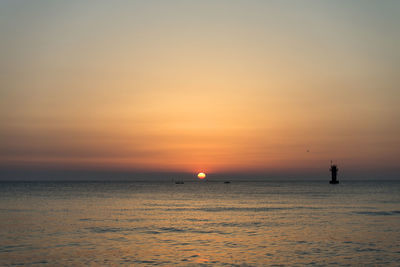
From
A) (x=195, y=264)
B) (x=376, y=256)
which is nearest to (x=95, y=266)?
(x=195, y=264)

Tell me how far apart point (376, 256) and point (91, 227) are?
31.6m

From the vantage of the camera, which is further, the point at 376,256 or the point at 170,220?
the point at 170,220

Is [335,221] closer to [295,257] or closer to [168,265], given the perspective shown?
[295,257]

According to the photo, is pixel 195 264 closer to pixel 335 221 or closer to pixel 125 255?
pixel 125 255

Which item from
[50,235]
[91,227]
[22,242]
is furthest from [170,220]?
[22,242]

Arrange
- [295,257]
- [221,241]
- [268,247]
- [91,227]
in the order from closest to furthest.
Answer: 1. [295,257]
2. [268,247]
3. [221,241]
4. [91,227]

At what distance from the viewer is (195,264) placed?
101ft

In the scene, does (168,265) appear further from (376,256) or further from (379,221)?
(379,221)

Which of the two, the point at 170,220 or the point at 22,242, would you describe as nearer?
the point at 22,242

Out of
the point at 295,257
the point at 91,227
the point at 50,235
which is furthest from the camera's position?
the point at 91,227

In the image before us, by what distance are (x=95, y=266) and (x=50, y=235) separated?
16.0m

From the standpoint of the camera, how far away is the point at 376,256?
112 feet

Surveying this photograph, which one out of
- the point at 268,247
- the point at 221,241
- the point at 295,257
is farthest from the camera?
the point at 221,241

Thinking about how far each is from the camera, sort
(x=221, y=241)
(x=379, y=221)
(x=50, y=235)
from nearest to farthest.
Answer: (x=221, y=241) < (x=50, y=235) < (x=379, y=221)
